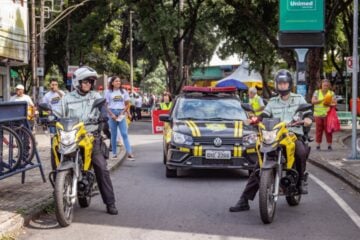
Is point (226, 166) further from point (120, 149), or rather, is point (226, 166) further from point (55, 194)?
point (120, 149)

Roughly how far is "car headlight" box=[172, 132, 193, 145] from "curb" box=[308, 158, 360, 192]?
8.77 ft

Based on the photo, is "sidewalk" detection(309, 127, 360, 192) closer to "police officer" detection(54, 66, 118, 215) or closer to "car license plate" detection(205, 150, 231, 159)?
"car license plate" detection(205, 150, 231, 159)

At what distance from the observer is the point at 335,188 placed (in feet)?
33.5

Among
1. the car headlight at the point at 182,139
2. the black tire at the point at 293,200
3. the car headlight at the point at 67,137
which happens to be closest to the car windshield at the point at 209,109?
the car headlight at the point at 182,139

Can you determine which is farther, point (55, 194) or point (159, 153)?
point (159, 153)

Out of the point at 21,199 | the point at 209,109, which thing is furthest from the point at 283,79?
the point at 209,109

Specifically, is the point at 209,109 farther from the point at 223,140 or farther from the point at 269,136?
the point at 269,136

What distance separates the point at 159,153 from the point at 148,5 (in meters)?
17.5

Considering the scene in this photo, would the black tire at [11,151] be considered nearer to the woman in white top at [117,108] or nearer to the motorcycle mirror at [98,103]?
the motorcycle mirror at [98,103]

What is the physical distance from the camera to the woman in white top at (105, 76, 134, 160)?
13.7 meters

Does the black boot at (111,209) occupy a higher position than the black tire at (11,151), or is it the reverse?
the black tire at (11,151)

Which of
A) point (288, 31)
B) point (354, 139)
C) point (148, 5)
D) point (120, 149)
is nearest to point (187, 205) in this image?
point (354, 139)

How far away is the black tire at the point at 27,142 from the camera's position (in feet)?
30.5

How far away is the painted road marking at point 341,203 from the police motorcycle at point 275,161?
77 centimetres
